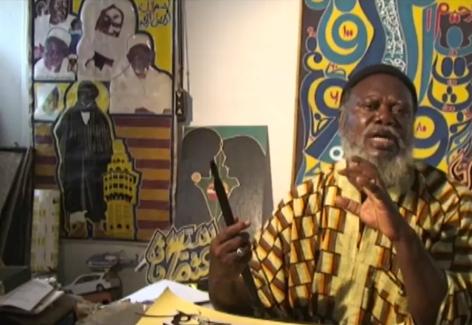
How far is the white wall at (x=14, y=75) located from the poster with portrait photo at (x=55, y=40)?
0.21 ft

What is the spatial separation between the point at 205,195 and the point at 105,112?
476 millimetres

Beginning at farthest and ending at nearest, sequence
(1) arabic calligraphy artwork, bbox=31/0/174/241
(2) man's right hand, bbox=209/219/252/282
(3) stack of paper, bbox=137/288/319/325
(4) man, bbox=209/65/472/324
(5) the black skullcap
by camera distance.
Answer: (1) arabic calligraphy artwork, bbox=31/0/174/241
(5) the black skullcap
(4) man, bbox=209/65/472/324
(2) man's right hand, bbox=209/219/252/282
(3) stack of paper, bbox=137/288/319/325

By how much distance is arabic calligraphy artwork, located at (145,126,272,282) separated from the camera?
174cm

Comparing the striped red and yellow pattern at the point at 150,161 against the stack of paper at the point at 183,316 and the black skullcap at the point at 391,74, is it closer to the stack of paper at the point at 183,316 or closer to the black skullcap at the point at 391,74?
the black skullcap at the point at 391,74

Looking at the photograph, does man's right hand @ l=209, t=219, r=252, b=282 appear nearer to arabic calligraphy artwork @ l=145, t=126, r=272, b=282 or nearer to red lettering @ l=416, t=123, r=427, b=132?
arabic calligraphy artwork @ l=145, t=126, r=272, b=282

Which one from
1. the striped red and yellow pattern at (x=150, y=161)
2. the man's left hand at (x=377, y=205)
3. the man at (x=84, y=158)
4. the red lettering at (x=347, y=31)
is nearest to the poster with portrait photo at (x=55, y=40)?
the man at (x=84, y=158)

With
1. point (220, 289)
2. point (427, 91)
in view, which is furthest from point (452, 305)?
point (427, 91)

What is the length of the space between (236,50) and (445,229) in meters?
0.95

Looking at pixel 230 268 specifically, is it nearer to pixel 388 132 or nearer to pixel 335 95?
pixel 388 132

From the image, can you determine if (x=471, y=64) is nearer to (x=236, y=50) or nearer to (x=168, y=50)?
(x=236, y=50)

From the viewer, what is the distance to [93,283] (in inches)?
73.3

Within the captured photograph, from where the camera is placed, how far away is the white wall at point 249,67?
1.73m

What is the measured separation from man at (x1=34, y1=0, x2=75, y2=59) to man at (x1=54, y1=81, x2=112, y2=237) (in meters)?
0.22

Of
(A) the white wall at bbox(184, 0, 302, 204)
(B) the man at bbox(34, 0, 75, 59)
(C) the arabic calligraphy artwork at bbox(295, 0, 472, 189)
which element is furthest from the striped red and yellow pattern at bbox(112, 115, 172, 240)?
(C) the arabic calligraphy artwork at bbox(295, 0, 472, 189)
